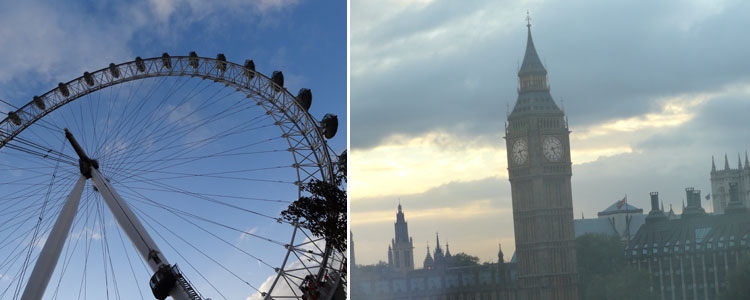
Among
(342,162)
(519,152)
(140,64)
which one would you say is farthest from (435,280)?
(140,64)

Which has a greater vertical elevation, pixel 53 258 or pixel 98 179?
pixel 98 179

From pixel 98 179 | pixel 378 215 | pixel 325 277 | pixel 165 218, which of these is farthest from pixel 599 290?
pixel 98 179

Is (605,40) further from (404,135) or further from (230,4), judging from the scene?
(230,4)

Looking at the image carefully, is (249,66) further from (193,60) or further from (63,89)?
(63,89)

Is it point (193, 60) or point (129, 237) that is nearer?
point (129, 237)

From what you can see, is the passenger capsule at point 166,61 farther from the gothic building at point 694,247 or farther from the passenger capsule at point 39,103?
the gothic building at point 694,247

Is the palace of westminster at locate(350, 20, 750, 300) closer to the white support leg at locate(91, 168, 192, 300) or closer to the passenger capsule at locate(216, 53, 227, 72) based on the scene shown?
the white support leg at locate(91, 168, 192, 300)

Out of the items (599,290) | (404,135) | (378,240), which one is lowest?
(599,290)
